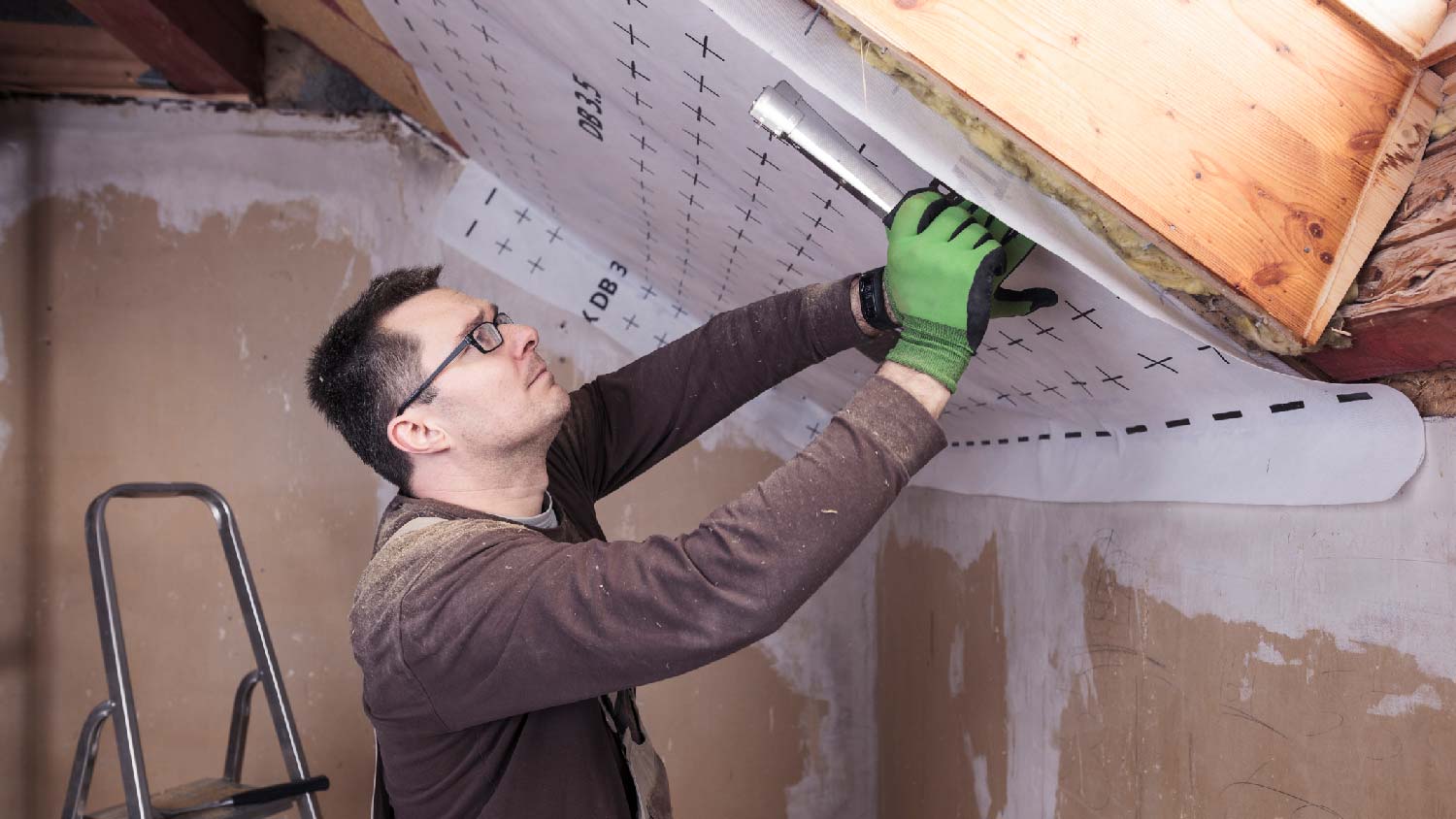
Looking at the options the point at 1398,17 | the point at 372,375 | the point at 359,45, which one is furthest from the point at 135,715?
the point at 1398,17

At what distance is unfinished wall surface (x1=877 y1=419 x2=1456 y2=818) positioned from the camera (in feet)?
2.85

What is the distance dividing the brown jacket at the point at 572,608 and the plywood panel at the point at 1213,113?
27 cm

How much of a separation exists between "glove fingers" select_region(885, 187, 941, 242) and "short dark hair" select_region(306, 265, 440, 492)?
0.60 metres

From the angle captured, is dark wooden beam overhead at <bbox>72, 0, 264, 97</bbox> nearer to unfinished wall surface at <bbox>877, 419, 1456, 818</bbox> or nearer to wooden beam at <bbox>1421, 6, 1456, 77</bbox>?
unfinished wall surface at <bbox>877, 419, 1456, 818</bbox>

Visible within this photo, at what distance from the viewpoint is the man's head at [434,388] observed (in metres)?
1.25

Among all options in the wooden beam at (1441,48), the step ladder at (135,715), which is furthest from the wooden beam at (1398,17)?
the step ladder at (135,715)

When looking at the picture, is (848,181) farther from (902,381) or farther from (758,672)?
(758,672)

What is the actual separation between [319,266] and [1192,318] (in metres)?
2.03

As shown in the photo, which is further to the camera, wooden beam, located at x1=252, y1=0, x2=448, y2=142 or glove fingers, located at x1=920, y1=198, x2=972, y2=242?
wooden beam, located at x1=252, y1=0, x2=448, y2=142

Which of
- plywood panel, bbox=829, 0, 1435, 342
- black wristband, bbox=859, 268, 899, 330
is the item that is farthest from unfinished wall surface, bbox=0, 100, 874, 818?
plywood panel, bbox=829, 0, 1435, 342

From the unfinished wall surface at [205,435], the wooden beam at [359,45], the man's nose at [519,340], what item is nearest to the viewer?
the man's nose at [519,340]

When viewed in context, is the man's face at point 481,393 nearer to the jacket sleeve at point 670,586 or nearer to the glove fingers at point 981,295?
the jacket sleeve at point 670,586

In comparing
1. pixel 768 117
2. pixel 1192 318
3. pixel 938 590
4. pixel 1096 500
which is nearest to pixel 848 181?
pixel 768 117

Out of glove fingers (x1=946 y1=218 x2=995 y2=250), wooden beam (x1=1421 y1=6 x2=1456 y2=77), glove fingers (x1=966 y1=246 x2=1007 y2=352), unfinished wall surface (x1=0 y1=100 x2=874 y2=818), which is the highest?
wooden beam (x1=1421 y1=6 x2=1456 y2=77)
